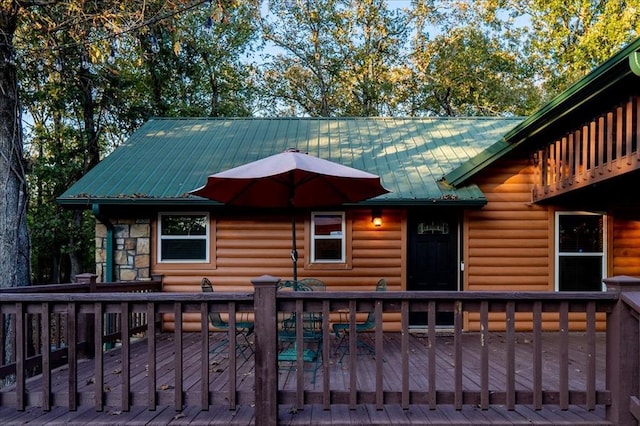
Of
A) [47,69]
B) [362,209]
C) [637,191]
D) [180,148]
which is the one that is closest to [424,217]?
[362,209]

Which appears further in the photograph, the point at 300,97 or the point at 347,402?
the point at 300,97

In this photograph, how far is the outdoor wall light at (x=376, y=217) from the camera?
22.9 feet

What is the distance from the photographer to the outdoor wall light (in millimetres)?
6965

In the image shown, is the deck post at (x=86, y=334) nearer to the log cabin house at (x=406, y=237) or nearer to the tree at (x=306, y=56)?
the log cabin house at (x=406, y=237)

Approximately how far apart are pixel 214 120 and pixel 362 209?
4.59 m

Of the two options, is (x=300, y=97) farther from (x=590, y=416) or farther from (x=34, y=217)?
(x=590, y=416)

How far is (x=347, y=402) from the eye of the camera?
311 centimetres

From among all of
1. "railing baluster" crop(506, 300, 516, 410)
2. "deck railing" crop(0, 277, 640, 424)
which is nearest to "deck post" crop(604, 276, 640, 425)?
"deck railing" crop(0, 277, 640, 424)

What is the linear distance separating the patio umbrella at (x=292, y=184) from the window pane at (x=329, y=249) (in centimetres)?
179

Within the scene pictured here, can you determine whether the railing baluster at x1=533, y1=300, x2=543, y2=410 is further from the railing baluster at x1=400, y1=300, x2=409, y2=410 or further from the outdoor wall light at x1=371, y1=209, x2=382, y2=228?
the outdoor wall light at x1=371, y1=209, x2=382, y2=228

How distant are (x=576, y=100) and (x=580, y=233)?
299 centimetres

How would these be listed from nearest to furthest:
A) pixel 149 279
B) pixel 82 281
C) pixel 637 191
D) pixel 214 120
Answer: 1. pixel 82 281
2. pixel 637 191
3. pixel 149 279
4. pixel 214 120

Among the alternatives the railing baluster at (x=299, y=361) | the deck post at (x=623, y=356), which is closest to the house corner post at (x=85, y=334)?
the railing baluster at (x=299, y=361)

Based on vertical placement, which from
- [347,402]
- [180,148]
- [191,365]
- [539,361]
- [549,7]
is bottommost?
[191,365]
